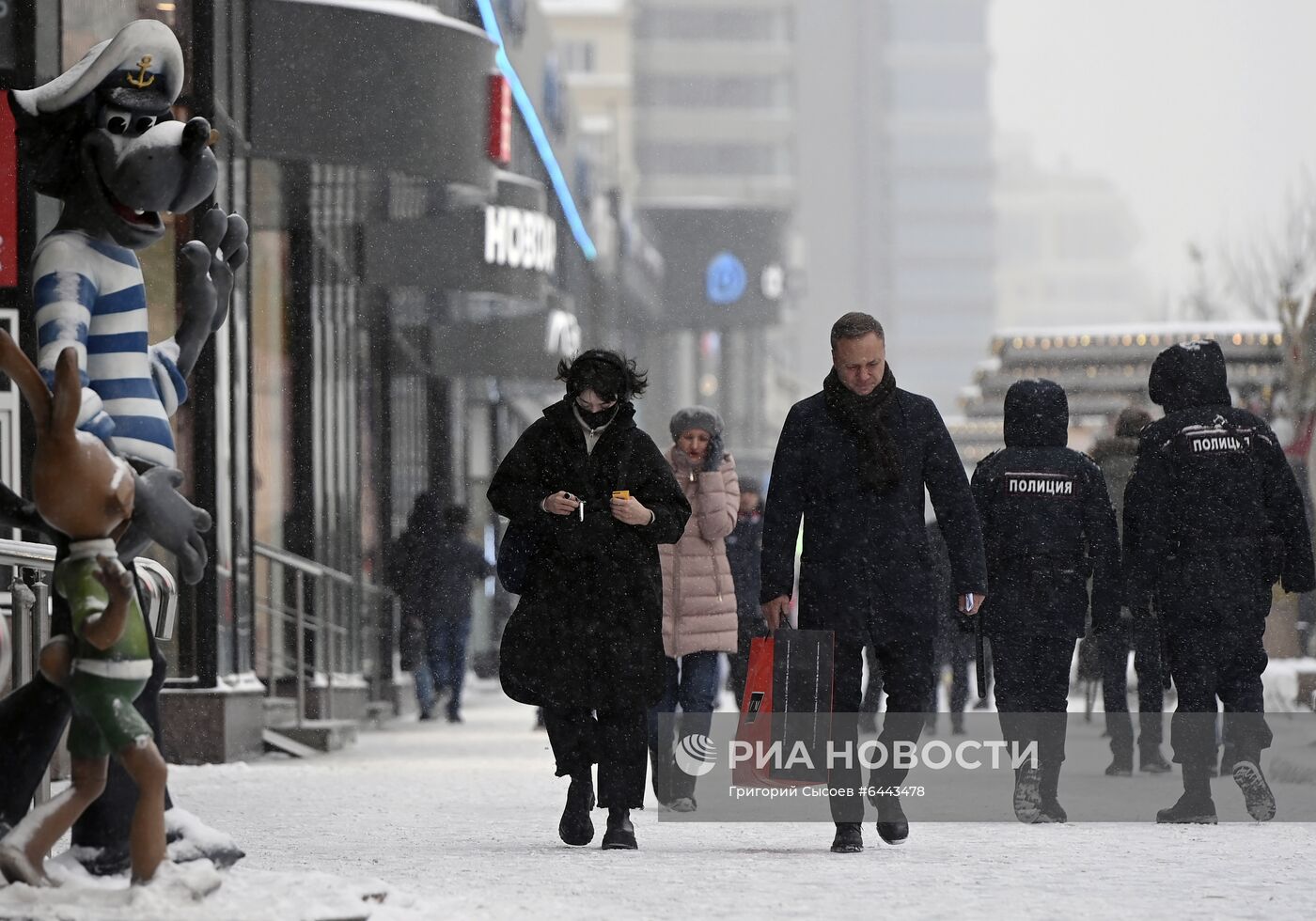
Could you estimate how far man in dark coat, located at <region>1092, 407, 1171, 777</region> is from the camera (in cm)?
1234

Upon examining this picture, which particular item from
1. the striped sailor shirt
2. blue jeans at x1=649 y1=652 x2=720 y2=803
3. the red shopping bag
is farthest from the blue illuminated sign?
the striped sailor shirt

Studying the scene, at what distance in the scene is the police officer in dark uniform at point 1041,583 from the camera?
32.0ft

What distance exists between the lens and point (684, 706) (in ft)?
34.8

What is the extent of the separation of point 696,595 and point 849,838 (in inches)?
84.0

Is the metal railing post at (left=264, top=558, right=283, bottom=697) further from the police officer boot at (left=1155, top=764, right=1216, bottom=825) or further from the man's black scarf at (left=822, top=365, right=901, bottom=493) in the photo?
the man's black scarf at (left=822, top=365, right=901, bottom=493)

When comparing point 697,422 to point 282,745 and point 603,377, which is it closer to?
point 603,377

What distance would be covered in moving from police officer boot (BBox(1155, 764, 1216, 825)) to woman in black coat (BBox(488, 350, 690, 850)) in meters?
2.29

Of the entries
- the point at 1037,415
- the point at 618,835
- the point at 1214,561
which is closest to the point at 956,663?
the point at 1037,415

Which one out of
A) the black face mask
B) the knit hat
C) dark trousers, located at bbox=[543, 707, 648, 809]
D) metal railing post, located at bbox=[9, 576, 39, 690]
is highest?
the black face mask

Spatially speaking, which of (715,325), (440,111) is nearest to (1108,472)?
(440,111)

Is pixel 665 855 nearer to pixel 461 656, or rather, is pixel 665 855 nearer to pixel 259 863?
pixel 259 863

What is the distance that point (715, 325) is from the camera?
67438 mm

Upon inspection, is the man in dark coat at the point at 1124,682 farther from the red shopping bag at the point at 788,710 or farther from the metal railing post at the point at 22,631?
the metal railing post at the point at 22,631

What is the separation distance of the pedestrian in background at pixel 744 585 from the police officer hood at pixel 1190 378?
2.16m
